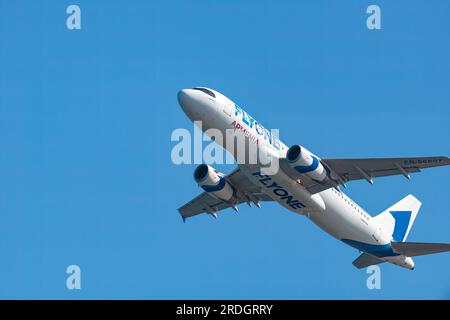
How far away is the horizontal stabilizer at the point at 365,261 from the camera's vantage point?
6644 cm

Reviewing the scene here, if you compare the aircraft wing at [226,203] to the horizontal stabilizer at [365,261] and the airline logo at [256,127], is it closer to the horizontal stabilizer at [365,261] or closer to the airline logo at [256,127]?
the airline logo at [256,127]

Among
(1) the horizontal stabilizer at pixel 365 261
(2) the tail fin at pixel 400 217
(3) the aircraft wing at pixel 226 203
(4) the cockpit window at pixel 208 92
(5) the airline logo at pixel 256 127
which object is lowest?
(1) the horizontal stabilizer at pixel 365 261

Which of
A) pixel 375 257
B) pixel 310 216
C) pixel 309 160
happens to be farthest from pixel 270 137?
pixel 375 257

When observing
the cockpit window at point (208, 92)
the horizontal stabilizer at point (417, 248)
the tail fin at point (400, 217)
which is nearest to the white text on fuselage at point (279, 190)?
the cockpit window at point (208, 92)

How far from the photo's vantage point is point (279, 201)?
59.8 m

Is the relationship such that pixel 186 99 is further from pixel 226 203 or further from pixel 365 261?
pixel 365 261

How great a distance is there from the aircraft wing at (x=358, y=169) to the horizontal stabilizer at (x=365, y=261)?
931cm

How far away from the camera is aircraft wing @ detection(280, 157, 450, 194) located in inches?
2266

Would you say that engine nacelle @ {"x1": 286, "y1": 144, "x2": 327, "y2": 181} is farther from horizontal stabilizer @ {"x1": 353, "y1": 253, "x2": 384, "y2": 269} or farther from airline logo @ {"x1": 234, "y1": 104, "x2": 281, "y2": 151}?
horizontal stabilizer @ {"x1": 353, "y1": 253, "x2": 384, "y2": 269}

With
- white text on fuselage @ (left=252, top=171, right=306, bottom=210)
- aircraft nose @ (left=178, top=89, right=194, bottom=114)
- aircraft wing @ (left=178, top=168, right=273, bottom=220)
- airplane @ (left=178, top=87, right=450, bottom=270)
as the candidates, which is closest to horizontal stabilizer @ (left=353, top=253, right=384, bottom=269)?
airplane @ (left=178, top=87, right=450, bottom=270)

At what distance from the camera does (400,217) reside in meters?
69.7

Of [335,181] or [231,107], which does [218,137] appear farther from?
[335,181]

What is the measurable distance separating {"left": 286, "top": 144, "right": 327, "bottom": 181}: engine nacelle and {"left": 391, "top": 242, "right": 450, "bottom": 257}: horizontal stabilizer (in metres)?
10.7

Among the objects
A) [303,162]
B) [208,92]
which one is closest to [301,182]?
[303,162]
